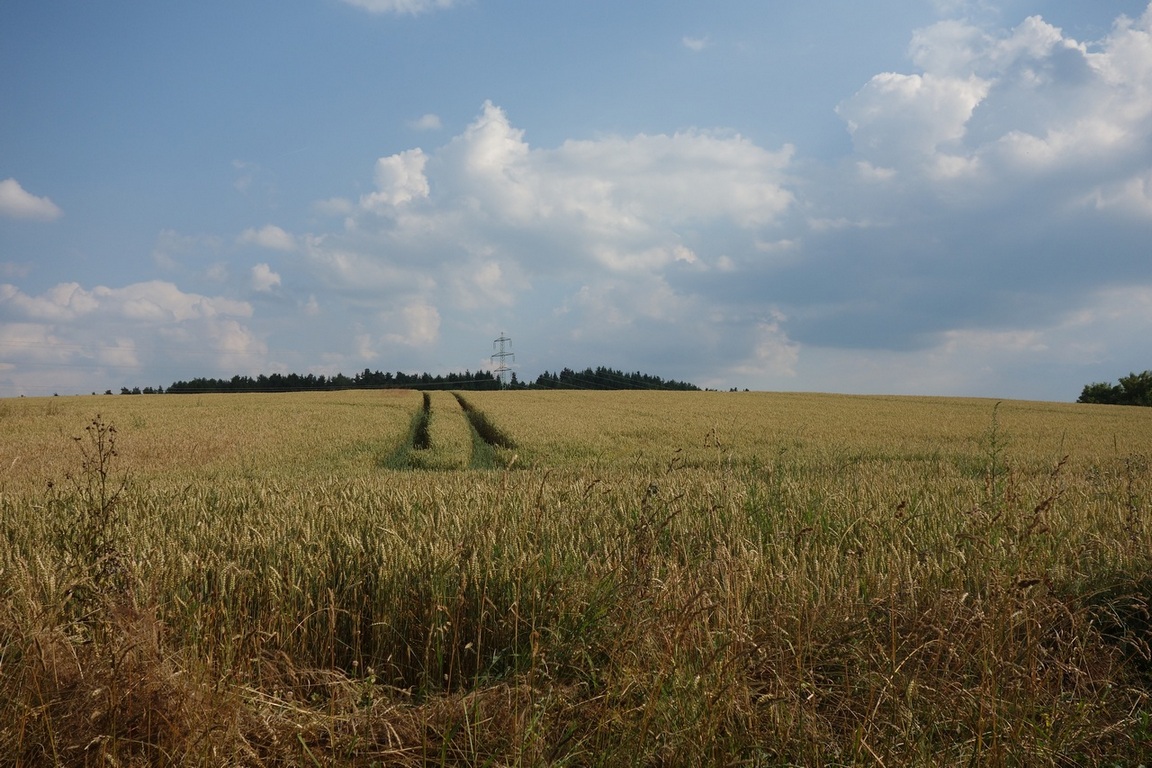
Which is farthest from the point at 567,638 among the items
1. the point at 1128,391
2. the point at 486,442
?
the point at 1128,391

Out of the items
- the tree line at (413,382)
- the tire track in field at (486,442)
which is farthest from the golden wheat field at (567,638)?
the tree line at (413,382)

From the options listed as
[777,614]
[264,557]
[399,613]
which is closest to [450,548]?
[399,613]

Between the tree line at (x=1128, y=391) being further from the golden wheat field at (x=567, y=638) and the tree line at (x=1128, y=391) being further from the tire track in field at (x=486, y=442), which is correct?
the golden wheat field at (x=567, y=638)

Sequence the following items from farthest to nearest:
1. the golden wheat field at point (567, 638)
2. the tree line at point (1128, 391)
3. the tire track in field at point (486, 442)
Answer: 1. the tree line at point (1128, 391)
2. the tire track in field at point (486, 442)
3. the golden wheat field at point (567, 638)

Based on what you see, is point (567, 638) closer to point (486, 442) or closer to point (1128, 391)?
point (486, 442)

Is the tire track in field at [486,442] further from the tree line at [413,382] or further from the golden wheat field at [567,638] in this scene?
the tree line at [413,382]

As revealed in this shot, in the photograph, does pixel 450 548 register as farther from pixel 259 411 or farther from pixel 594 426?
pixel 259 411

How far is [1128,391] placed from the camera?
293ft

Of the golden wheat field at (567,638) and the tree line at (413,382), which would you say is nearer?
the golden wheat field at (567,638)

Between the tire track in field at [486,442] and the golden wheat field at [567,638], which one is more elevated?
the golden wheat field at [567,638]

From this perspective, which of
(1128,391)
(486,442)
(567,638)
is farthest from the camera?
(1128,391)

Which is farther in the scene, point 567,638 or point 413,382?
point 413,382

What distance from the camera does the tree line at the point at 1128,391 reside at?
86.9 m

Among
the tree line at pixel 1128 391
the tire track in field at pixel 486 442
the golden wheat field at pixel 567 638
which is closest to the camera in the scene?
the golden wheat field at pixel 567 638
